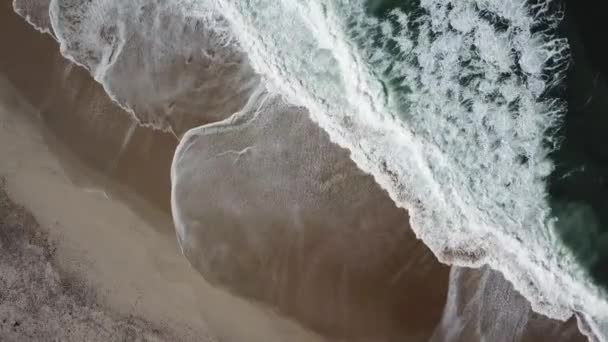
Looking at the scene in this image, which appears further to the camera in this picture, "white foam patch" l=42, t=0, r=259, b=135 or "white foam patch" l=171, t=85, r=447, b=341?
"white foam patch" l=42, t=0, r=259, b=135

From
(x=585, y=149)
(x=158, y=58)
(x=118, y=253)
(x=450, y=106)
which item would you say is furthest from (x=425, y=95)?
(x=118, y=253)

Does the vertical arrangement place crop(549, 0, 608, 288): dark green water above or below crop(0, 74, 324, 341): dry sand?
below

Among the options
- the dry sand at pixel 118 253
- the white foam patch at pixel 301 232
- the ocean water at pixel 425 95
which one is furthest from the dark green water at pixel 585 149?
the dry sand at pixel 118 253

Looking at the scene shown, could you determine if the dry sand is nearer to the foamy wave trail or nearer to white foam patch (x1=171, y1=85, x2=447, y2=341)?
white foam patch (x1=171, y1=85, x2=447, y2=341)

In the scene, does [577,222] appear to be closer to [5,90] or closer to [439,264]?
[439,264]

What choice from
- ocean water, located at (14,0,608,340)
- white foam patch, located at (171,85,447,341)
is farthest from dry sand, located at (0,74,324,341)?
ocean water, located at (14,0,608,340)

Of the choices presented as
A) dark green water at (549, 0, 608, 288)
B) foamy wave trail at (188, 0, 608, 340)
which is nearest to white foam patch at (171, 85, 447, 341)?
foamy wave trail at (188, 0, 608, 340)

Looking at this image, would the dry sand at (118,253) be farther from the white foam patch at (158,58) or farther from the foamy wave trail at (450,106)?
the foamy wave trail at (450,106)
